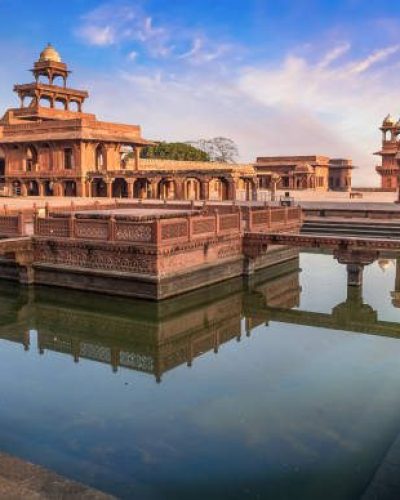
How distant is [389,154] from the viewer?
60562mm

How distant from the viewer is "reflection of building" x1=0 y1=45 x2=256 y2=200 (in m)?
41.5

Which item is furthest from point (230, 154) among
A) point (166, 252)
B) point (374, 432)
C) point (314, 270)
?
point (374, 432)

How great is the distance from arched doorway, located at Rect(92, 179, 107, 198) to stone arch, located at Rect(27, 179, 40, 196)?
477 centimetres

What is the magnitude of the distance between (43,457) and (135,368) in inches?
143

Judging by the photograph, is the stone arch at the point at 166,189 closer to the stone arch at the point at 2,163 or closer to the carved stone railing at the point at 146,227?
the stone arch at the point at 2,163

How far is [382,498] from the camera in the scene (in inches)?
205

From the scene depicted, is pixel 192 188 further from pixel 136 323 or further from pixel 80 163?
pixel 136 323

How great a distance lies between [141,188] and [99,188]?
10.9 feet

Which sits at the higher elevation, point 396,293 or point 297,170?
point 297,170

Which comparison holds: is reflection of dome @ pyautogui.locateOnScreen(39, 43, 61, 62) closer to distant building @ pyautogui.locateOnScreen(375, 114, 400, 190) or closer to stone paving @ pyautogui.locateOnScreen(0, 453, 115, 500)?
distant building @ pyautogui.locateOnScreen(375, 114, 400, 190)

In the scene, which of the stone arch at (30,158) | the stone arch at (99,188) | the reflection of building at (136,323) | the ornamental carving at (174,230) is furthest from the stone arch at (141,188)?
the ornamental carving at (174,230)

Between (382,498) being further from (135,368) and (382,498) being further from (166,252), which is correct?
(166,252)

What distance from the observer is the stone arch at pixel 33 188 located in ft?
150

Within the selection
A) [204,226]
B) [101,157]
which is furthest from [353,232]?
[101,157]
